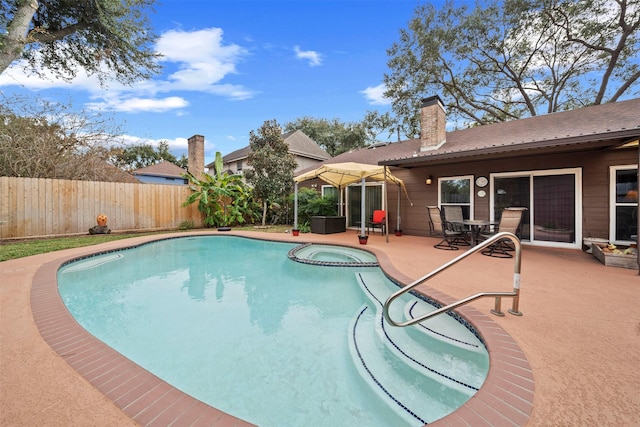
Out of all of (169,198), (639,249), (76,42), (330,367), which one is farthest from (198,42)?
(639,249)

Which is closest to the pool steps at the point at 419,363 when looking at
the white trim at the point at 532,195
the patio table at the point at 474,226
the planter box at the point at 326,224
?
the patio table at the point at 474,226

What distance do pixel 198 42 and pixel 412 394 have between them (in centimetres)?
1401

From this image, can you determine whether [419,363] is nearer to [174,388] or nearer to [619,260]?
[174,388]

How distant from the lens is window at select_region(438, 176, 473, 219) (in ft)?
30.0

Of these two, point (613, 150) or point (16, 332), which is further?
point (613, 150)

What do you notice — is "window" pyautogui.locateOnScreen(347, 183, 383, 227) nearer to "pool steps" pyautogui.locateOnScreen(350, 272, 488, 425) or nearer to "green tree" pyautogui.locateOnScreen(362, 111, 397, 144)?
"pool steps" pyautogui.locateOnScreen(350, 272, 488, 425)

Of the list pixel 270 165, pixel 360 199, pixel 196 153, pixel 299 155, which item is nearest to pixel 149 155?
pixel 196 153

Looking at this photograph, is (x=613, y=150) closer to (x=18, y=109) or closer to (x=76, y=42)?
(x=76, y=42)

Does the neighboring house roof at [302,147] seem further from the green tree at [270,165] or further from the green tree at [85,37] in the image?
the green tree at [85,37]

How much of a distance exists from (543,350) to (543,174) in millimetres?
7411

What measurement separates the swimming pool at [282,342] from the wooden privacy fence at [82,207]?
5.60m

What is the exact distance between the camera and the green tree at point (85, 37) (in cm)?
854

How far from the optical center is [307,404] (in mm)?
2223

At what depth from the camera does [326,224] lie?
11.1 meters
